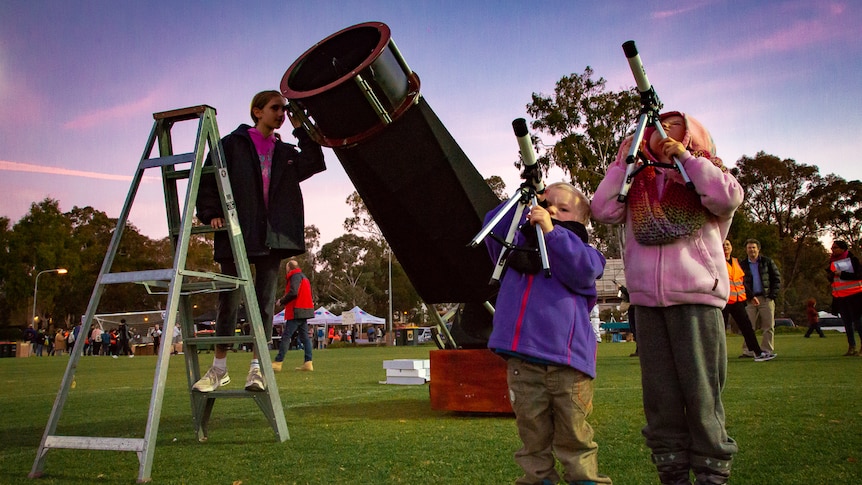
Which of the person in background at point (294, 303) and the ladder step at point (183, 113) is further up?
the ladder step at point (183, 113)

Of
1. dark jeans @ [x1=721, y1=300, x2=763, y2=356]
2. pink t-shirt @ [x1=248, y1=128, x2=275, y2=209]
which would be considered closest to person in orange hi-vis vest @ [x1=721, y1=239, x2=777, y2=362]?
dark jeans @ [x1=721, y1=300, x2=763, y2=356]

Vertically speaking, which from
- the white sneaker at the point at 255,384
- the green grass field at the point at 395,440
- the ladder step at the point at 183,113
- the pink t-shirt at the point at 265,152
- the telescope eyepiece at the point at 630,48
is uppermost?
the ladder step at the point at 183,113

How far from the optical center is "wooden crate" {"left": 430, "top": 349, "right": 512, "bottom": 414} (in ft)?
16.0

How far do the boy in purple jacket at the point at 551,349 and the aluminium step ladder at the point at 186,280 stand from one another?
183 cm

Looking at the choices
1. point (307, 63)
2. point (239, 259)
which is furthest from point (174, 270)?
point (307, 63)

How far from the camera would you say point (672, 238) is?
2.74 m

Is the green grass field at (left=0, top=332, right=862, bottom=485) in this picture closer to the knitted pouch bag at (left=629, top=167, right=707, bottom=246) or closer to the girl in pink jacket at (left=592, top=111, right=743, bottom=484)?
the girl in pink jacket at (left=592, top=111, right=743, bottom=484)

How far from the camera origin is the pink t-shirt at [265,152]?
4435mm

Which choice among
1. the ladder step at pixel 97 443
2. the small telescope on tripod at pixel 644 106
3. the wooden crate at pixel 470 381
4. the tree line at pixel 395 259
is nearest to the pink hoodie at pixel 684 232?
the small telescope on tripod at pixel 644 106

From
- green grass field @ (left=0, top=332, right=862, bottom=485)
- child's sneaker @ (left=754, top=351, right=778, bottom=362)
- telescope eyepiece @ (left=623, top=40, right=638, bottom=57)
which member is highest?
telescope eyepiece @ (left=623, top=40, right=638, bottom=57)

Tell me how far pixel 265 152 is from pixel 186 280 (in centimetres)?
100

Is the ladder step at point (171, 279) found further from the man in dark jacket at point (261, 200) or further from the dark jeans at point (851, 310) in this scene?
the dark jeans at point (851, 310)

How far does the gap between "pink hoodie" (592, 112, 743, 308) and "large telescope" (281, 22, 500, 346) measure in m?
1.45

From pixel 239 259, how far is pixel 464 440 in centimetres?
176
